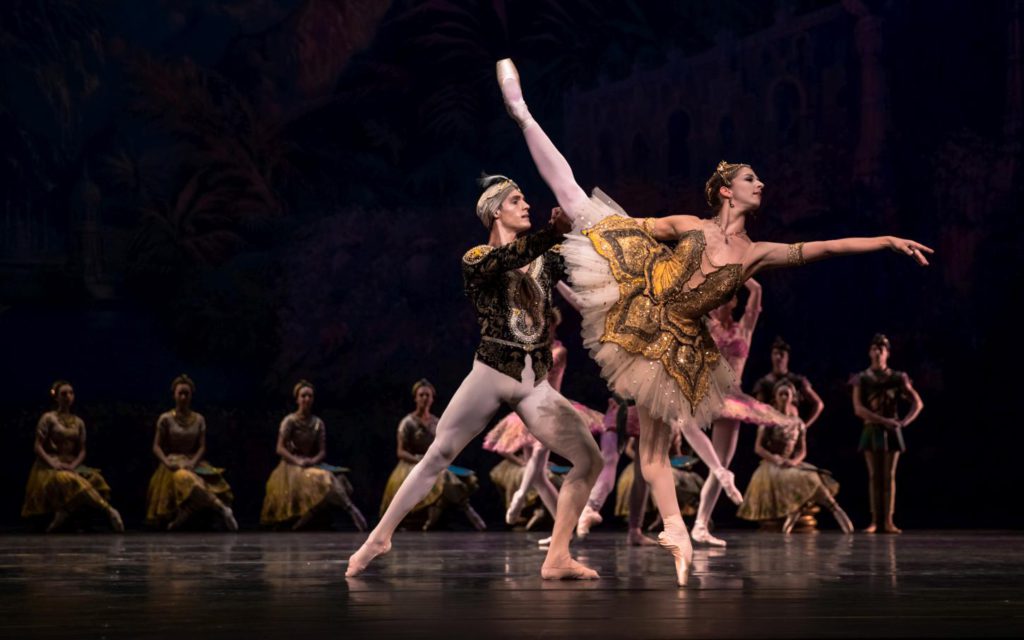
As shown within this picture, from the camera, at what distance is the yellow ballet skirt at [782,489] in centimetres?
1193

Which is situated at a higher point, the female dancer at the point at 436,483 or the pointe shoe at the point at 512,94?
the pointe shoe at the point at 512,94

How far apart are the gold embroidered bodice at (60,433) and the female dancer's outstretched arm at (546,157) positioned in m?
7.38

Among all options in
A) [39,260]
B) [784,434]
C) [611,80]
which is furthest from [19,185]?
[784,434]

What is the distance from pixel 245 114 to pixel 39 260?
8.09 feet

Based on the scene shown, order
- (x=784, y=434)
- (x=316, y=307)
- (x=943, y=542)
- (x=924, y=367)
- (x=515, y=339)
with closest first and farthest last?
(x=515, y=339), (x=943, y=542), (x=784, y=434), (x=924, y=367), (x=316, y=307)

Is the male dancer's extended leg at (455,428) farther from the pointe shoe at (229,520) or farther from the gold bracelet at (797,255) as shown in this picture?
the pointe shoe at (229,520)

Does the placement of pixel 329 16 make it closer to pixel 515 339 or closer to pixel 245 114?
pixel 245 114

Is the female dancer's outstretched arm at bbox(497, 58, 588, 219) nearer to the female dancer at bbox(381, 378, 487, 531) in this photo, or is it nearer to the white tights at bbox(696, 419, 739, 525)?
the white tights at bbox(696, 419, 739, 525)

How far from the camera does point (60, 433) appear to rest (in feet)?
40.3

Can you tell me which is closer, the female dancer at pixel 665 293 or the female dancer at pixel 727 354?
the female dancer at pixel 665 293

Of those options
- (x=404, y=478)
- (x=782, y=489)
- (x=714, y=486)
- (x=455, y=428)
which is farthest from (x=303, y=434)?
(x=455, y=428)

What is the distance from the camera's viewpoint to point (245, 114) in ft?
51.5

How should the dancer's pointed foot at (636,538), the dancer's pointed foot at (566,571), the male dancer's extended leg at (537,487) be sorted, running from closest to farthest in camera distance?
the dancer's pointed foot at (566,571) < the male dancer's extended leg at (537,487) < the dancer's pointed foot at (636,538)

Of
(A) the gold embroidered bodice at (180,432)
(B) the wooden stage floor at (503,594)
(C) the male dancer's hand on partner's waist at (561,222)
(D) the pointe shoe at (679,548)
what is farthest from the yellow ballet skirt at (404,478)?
(C) the male dancer's hand on partner's waist at (561,222)
